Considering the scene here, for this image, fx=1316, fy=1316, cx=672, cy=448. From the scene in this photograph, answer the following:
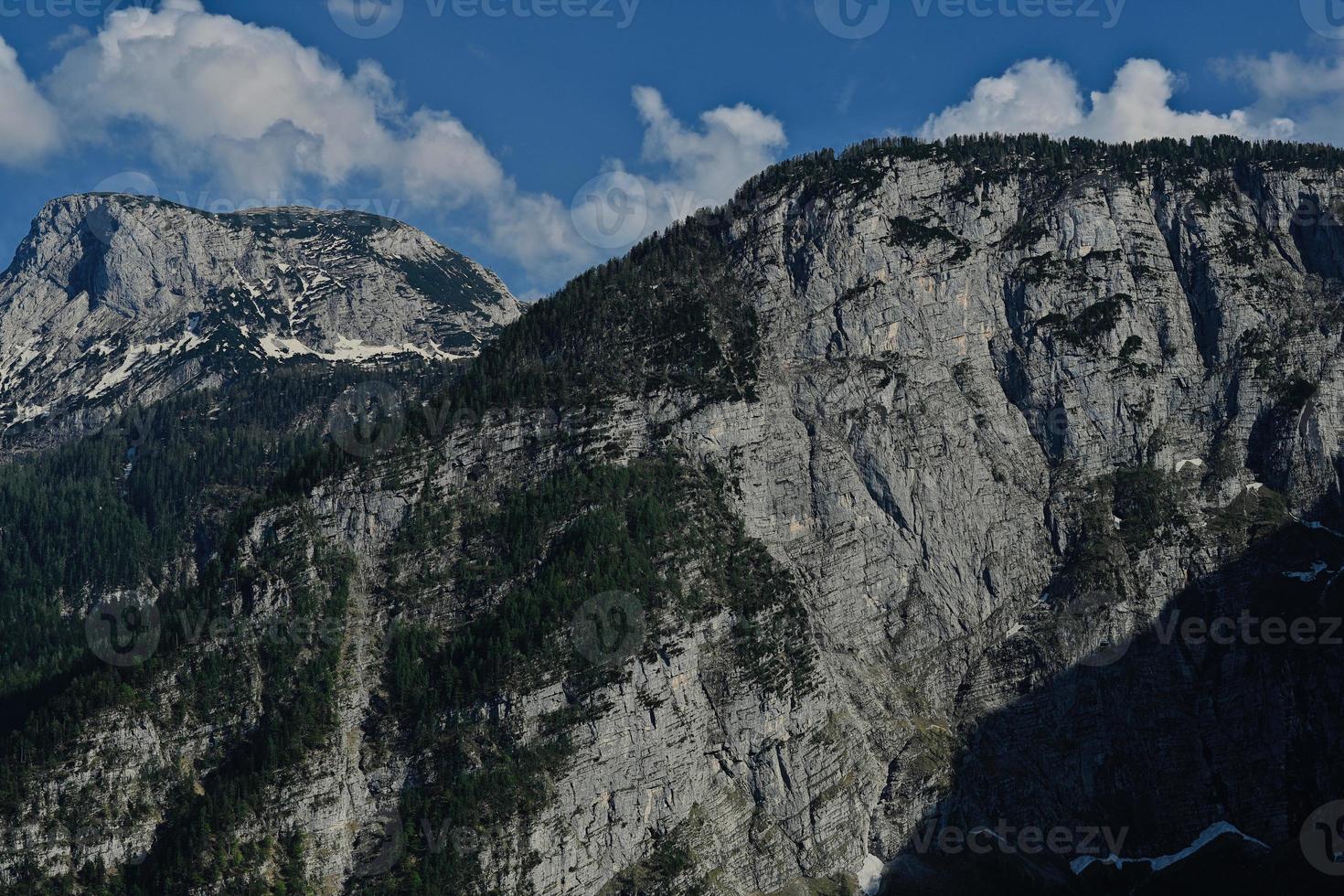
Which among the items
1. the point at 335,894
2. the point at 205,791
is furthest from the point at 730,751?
the point at 205,791

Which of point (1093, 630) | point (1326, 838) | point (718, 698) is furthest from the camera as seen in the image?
point (1093, 630)

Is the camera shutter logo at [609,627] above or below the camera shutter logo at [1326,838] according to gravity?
above

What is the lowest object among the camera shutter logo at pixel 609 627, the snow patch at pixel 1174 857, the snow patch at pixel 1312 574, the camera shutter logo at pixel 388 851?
the snow patch at pixel 1174 857

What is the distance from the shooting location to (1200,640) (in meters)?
184

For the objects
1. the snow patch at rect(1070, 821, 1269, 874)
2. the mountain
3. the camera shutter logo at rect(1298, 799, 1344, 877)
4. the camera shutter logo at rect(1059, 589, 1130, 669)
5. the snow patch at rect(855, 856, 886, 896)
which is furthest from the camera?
the camera shutter logo at rect(1059, 589, 1130, 669)

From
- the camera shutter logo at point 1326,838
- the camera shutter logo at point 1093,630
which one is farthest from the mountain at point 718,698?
the camera shutter logo at point 1326,838

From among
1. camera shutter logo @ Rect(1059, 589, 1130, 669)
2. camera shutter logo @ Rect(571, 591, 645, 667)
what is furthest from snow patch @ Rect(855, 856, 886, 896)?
camera shutter logo @ Rect(1059, 589, 1130, 669)

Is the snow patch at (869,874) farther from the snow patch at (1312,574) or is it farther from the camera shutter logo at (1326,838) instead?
the snow patch at (1312,574)

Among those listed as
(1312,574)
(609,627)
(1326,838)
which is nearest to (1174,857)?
(1326,838)

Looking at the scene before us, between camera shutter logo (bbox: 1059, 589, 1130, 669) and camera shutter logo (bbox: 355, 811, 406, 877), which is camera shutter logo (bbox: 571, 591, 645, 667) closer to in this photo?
camera shutter logo (bbox: 355, 811, 406, 877)

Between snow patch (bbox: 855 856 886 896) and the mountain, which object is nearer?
the mountain

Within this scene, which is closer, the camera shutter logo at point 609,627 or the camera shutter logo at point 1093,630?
the camera shutter logo at point 609,627

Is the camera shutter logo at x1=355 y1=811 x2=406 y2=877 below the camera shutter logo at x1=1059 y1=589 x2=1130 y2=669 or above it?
below

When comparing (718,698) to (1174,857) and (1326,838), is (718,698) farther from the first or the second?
(1326,838)
